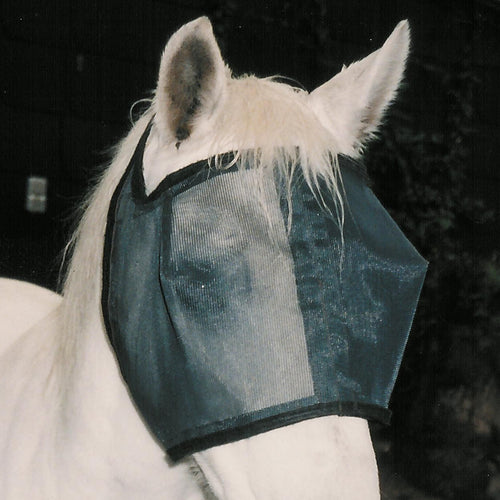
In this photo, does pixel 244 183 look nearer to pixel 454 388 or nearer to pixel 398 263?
pixel 398 263

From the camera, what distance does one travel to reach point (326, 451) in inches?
32.6

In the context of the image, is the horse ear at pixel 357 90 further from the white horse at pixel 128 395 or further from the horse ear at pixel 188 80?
the horse ear at pixel 188 80

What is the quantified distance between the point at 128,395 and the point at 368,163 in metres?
2.72

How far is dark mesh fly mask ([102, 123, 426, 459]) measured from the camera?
883 millimetres

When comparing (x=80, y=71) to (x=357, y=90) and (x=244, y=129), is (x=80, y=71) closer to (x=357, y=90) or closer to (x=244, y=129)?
(x=357, y=90)

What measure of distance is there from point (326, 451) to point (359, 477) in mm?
53

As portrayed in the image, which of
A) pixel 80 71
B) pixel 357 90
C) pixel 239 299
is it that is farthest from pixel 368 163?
pixel 239 299

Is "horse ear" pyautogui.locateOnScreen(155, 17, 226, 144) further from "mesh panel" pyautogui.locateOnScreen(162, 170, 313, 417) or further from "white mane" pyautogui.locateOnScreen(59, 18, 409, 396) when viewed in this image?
"mesh panel" pyautogui.locateOnScreen(162, 170, 313, 417)

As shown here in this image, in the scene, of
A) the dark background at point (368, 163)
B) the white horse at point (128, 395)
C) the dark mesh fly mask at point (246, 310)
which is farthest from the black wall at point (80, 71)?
the dark mesh fly mask at point (246, 310)

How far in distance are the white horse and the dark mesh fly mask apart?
0.04 m

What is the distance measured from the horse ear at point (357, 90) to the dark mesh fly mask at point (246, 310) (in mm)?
177

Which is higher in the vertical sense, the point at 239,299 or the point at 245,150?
the point at 245,150

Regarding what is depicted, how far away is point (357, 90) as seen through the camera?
1141 mm

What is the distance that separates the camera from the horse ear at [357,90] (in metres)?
1.12
